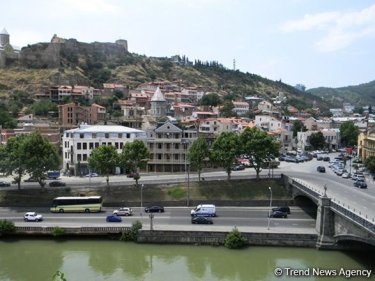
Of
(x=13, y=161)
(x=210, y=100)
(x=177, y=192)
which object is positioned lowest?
(x=177, y=192)

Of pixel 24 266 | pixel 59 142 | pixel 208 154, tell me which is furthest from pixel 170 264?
pixel 59 142

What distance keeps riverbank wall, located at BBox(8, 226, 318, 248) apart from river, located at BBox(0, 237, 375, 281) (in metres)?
0.55

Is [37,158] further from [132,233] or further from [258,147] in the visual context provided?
[258,147]

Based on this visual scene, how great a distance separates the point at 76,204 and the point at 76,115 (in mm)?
41404

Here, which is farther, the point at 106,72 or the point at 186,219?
the point at 106,72

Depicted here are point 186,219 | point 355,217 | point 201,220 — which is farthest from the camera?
point 186,219

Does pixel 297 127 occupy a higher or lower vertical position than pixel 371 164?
higher

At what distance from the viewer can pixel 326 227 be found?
2914 centimetres

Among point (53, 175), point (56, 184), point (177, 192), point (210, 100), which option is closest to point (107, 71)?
point (210, 100)

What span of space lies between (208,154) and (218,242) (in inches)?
629

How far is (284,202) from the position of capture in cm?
4034

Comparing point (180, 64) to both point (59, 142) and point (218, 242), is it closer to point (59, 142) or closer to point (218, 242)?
point (59, 142)

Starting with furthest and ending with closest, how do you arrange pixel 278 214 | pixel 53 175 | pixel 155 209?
pixel 53 175 → pixel 155 209 → pixel 278 214

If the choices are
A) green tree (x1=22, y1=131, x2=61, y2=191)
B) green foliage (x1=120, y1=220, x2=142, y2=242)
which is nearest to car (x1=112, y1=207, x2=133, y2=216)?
green foliage (x1=120, y1=220, x2=142, y2=242)
